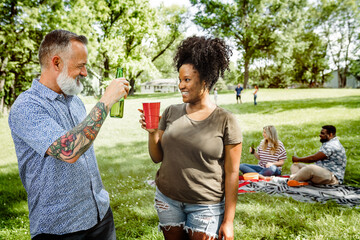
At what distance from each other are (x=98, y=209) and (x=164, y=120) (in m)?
0.94

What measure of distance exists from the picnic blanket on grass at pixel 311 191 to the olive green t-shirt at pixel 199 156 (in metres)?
3.91

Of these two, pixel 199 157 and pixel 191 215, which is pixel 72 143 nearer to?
pixel 199 157

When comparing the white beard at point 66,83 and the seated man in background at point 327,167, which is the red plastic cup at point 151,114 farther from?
the seated man in background at point 327,167

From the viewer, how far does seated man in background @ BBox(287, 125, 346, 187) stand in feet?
19.6

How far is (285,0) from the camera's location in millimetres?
34906

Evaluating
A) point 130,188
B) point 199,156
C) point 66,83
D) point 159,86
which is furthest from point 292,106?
point 159,86

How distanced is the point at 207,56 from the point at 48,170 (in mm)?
1492

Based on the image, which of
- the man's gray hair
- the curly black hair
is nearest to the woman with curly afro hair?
the curly black hair

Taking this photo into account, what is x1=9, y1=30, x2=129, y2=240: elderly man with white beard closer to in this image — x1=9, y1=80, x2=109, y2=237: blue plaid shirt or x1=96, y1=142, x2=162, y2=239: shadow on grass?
x1=9, y1=80, x2=109, y2=237: blue plaid shirt

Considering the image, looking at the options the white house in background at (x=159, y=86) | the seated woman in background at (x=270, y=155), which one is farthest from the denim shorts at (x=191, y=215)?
the white house in background at (x=159, y=86)

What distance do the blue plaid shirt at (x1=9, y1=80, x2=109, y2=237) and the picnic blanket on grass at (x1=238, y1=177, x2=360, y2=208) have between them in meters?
4.33

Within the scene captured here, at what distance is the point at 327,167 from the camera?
6176mm

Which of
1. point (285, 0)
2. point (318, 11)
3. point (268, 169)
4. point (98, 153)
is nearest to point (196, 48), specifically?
point (268, 169)

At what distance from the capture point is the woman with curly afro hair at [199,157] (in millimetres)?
2025
